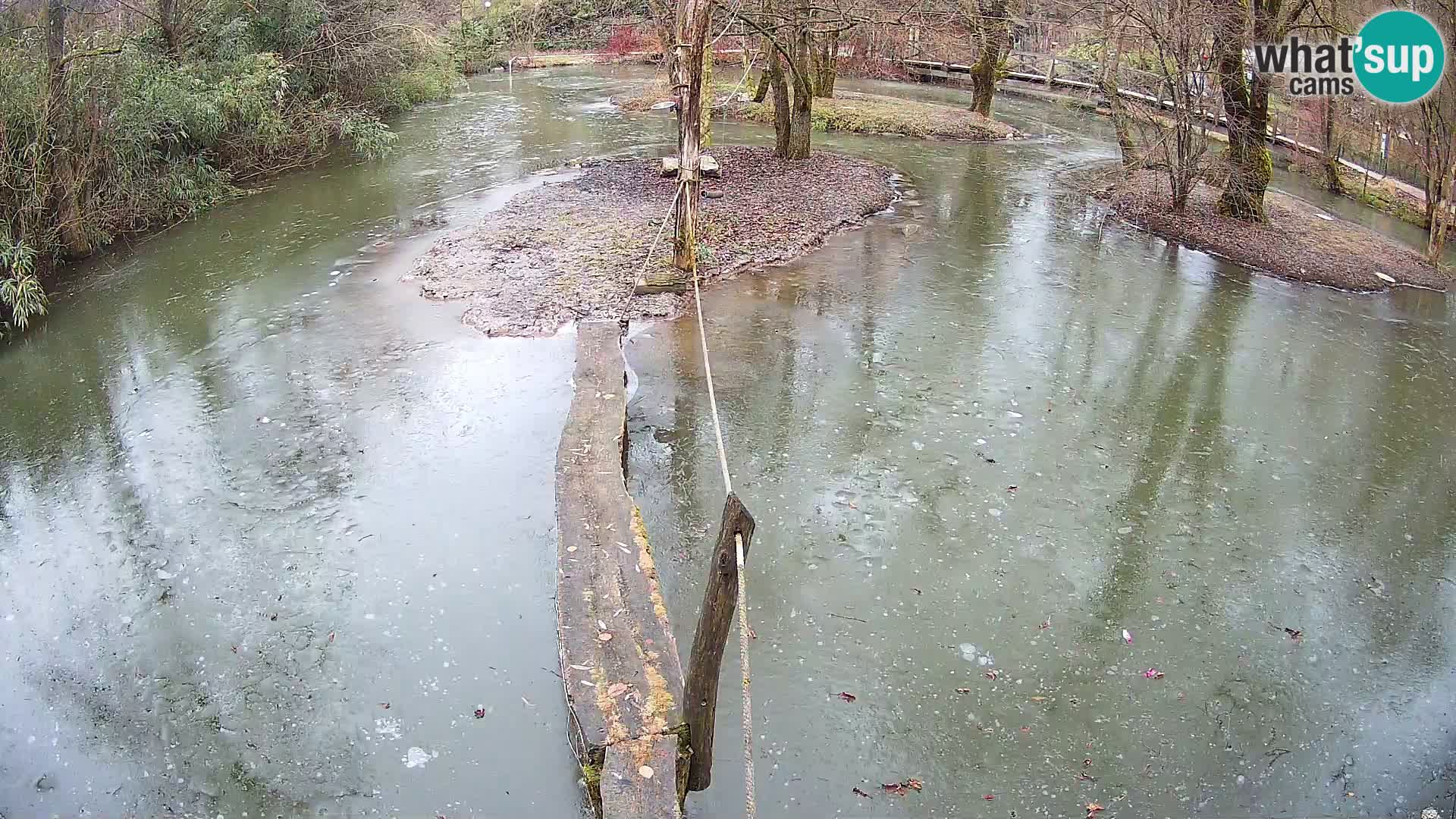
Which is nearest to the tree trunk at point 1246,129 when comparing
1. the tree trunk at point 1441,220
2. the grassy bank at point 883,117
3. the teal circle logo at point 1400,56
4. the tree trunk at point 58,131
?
the teal circle logo at point 1400,56

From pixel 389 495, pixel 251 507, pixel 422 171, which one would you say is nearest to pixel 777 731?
pixel 389 495

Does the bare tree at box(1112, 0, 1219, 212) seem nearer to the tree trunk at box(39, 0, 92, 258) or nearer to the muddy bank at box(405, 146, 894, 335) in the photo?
the muddy bank at box(405, 146, 894, 335)

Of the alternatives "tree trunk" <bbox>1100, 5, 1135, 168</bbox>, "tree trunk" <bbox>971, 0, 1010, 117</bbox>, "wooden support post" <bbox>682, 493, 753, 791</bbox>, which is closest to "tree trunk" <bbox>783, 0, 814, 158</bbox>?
"tree trunk" <bbox>1100, 5, 1135, 168</bbox>

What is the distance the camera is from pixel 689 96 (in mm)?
9344

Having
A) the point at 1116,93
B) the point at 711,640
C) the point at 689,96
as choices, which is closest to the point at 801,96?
the point at 1116,93

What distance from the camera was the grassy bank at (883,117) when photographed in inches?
787

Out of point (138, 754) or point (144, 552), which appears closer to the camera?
point (138, 754)

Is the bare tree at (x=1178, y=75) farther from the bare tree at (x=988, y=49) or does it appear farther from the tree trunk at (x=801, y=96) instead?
the bare tree at (x=988, y=49)

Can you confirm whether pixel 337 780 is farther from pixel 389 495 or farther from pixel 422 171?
pixel 422 171

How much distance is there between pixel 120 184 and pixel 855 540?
10797 mm

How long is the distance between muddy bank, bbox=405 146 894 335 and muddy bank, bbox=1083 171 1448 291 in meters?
3.78

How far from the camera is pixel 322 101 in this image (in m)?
17.6

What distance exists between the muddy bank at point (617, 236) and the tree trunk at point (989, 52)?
18.1 feet

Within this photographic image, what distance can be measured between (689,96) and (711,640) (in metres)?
6.93
